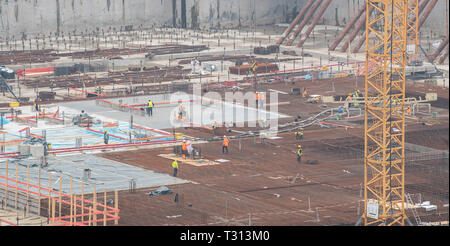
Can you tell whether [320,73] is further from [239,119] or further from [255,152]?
[255,152]

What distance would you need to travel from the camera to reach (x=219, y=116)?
296 ft

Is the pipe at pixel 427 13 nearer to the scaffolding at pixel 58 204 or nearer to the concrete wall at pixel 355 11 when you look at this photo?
the concrete wall at pixel 355 11

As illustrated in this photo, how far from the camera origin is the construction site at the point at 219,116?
57.2 metres

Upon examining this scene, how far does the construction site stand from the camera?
57.2 m

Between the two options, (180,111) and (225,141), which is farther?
(180,111)

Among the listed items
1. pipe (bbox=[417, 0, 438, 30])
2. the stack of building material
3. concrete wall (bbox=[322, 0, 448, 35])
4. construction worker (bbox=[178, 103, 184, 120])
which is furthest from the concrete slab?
concrete wall (bbox=[322, 0, 448, 35])

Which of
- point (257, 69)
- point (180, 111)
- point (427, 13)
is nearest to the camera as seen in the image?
point (180, 111)

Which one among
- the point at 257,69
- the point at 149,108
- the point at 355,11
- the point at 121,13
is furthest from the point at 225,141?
the point at 121,13

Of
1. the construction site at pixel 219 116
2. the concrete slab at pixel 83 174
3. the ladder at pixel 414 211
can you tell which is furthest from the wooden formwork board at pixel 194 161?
the ladder at pixel 414 211

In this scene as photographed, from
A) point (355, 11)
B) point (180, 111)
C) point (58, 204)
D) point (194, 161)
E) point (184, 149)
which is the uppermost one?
point (355, 11)

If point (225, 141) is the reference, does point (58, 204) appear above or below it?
below

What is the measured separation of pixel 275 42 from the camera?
472 ft

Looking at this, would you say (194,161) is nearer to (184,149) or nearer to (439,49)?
(184,149)

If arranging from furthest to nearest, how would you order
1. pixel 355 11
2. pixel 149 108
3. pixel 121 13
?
pixel 121 13 → pixel 355 11 → pixel 149 108
